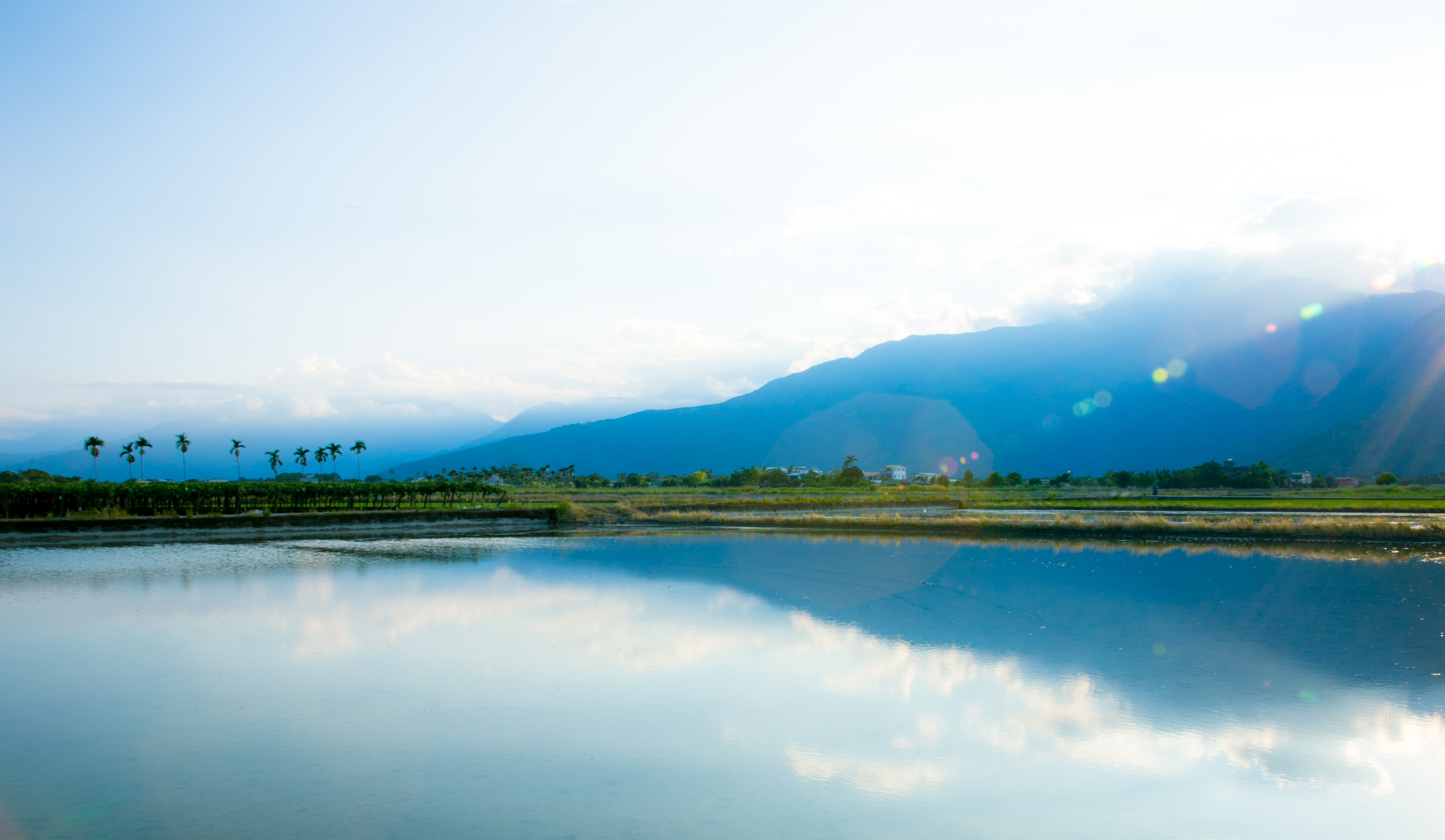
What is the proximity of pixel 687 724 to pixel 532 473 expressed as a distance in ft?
352

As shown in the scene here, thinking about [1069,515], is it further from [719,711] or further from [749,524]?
[719,711]

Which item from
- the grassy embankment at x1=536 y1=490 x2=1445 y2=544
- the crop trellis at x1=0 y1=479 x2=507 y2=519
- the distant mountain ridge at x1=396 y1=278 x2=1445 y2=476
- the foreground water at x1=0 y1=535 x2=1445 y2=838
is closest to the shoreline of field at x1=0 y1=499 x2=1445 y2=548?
the grassy embankment at x1=536 y1=490 x2=1445 y2=544

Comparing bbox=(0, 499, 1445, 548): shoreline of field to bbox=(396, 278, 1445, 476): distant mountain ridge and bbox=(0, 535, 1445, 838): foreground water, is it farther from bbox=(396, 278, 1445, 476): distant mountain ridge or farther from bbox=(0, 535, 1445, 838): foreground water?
bbox=(396, 278, 1445, 476): distant mountain ridge

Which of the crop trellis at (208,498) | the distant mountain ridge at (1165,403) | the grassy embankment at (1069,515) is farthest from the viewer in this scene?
the distant mountain ridge at (1165,403)

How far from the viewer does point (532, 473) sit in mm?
113188

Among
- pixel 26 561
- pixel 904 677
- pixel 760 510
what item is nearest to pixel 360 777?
pixel 904 677

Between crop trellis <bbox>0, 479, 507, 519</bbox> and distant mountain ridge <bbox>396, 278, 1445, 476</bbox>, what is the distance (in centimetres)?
8756

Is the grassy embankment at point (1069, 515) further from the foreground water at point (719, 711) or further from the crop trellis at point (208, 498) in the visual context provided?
the foreground water at point (719, 711)

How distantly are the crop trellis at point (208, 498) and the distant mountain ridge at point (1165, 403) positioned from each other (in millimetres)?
87564

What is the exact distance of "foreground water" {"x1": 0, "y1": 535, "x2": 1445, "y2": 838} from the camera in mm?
7152

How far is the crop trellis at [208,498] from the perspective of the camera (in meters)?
33.2

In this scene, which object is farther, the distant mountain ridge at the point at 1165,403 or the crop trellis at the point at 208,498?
the distant mountain ridge at the point at 1165,403

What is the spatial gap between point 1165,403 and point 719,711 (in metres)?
157

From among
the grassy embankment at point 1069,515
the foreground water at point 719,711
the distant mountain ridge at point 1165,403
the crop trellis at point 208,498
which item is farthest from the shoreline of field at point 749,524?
the distant mountain ridge at point 1165,403
